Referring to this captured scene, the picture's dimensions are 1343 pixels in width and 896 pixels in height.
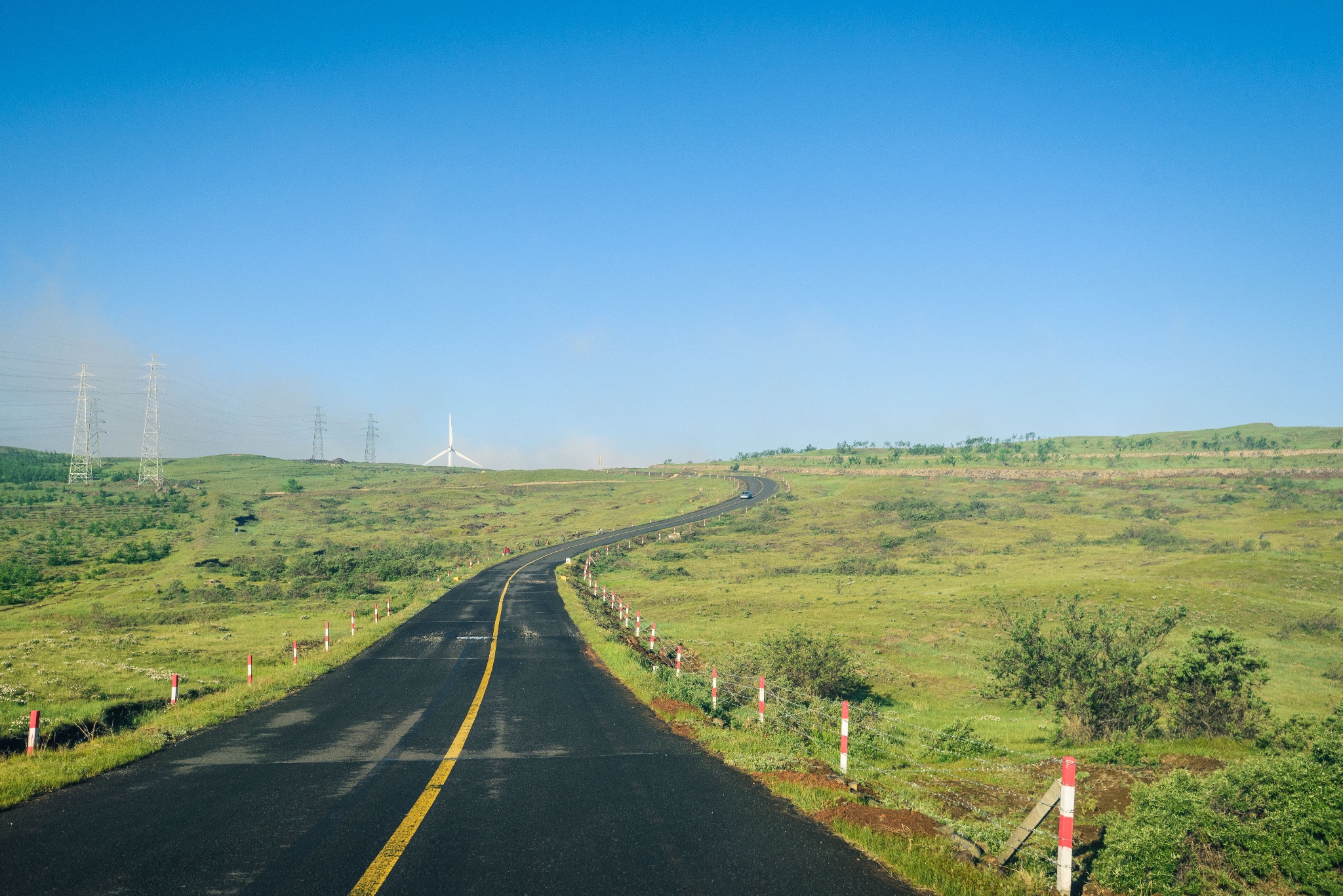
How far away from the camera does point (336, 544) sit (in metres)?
72.1

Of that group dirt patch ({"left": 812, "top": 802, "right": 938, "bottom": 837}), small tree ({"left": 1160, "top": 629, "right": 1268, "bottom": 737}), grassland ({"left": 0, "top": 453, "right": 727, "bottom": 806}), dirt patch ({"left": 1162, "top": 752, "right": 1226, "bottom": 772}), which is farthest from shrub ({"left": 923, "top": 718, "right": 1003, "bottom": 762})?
grassland ({"left": 0, "top": 453, "right": 727, "bottom": 806})

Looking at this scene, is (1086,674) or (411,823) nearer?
(411,823)

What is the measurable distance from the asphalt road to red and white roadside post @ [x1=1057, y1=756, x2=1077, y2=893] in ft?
4.88

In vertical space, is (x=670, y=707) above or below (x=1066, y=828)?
below

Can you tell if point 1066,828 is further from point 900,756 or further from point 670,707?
point 670,707

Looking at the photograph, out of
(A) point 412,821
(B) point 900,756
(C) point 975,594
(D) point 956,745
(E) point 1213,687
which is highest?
(A) point 412,821

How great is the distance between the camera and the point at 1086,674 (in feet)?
58.6

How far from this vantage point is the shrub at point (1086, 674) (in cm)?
1634

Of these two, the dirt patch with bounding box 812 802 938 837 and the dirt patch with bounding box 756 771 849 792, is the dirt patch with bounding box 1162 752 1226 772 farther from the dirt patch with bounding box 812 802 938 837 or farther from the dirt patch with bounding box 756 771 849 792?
the dirt patch with bounding box 756 771 849 792

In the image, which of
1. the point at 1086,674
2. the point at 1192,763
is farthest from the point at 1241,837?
the point at 1086,674

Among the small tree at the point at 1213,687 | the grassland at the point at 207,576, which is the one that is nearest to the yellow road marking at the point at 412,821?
the grassland at the point at 207,576

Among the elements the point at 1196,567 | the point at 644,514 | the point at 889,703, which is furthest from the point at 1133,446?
the point at 889,703

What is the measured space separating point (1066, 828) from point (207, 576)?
5710 centimetres

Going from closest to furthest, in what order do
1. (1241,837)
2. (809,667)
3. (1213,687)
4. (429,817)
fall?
(1241,837) < (429,817) < (1213,687) < (809,667)
